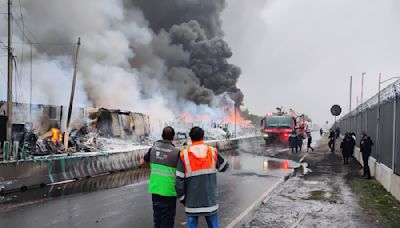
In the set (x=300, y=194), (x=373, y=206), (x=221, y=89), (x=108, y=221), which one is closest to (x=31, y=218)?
(x=108, y=221)

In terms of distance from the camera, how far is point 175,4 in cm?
5472

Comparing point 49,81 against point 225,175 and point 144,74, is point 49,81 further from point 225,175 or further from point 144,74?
point 225,175

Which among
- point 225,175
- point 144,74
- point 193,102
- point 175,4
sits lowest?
point 225,175

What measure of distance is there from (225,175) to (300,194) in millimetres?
4179

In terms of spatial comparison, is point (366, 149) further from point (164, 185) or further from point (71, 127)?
point (71, 127)

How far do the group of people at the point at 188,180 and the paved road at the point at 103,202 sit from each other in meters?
2.27

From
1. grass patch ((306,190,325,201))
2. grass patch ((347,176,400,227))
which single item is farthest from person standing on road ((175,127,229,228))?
grass patch ((306,190,325,201))

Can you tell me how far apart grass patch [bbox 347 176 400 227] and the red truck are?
1968cm

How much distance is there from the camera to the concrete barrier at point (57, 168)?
9.94 metres

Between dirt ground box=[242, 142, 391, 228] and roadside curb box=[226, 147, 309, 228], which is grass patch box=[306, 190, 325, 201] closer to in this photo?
dirt ground box=[242, 142, 391, 228]

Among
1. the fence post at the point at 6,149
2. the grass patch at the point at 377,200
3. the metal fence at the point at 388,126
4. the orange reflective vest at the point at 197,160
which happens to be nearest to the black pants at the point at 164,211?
the orange reflective vest at the point at 197,160

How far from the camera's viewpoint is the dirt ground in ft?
21.4

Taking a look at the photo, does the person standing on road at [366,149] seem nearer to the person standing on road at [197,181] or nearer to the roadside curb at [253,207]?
the roadside curb at [253,207]

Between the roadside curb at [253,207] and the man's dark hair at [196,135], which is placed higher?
the man's dark hair at [196,135]
